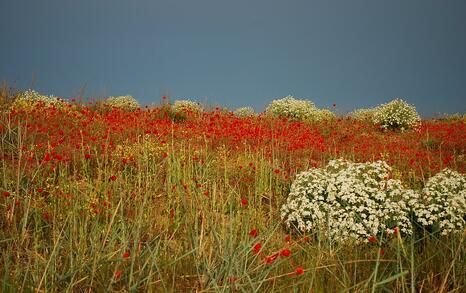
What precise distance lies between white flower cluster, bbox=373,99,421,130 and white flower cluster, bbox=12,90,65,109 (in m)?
16.4

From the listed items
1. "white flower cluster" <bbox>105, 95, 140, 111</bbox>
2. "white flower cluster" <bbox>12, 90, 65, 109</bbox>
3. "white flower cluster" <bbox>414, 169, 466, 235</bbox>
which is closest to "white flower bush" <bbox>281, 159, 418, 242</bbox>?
"white flower cluster" <bbox>414, 169, 466, 235</bbox>

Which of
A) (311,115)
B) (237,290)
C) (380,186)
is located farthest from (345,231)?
(311,115)

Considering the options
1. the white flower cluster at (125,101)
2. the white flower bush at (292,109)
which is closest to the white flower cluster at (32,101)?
the white flower cluster at (125,101)

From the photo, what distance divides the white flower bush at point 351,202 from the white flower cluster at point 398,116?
15632 millimetres

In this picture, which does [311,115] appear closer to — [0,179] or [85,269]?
[0,179]

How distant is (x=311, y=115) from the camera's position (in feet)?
76.7

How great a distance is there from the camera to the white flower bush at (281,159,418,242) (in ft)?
18.8

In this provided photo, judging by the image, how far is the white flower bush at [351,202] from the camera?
5.73m

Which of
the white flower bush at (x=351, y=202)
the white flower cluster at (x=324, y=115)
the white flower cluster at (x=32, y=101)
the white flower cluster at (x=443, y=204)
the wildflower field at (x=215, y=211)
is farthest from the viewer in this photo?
the white flower cluster at (x=324, y=115)

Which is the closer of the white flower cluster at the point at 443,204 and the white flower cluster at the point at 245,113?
the white flower cluster at the point at 443,204

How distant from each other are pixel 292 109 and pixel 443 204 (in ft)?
57.2

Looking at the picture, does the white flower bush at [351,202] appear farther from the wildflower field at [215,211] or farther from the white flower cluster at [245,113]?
the white flower cluster at [245,113]

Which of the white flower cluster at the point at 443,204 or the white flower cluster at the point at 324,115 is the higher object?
the white flower cluster at the point at 324,115

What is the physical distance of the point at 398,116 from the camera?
21141 millimetres
